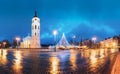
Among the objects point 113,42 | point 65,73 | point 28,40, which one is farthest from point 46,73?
point 113,42

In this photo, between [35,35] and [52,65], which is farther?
[35,35]

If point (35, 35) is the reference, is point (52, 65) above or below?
below

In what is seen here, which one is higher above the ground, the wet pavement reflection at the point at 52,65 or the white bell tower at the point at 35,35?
the white bell tower at the point at 35,35

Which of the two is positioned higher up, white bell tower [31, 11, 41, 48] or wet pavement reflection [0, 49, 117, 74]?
white bell tower [31, 11, 41, 48]

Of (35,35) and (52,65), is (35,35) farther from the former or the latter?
(52,65)

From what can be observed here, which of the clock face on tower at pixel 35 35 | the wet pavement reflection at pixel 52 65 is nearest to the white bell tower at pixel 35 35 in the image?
the clock face on tower at pixel 35 35

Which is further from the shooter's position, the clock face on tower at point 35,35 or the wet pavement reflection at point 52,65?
the clock face on tower at point 35,35

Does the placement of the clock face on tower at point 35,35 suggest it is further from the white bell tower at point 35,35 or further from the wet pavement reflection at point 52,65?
the wet pavement reflection at point 52,65

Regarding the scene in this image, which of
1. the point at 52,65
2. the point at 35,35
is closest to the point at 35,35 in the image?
the point at 35,35

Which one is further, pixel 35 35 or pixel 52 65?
pixel 35 35

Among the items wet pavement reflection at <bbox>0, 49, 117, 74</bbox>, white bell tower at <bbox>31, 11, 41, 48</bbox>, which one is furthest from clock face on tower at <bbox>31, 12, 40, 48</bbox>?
wet pavement reflection at <bbox>0, 49, 117, 74</bbox>

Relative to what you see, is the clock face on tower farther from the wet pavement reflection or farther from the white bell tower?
the wet pavement reflection

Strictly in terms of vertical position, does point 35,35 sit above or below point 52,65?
above

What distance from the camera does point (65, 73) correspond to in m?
16.7
